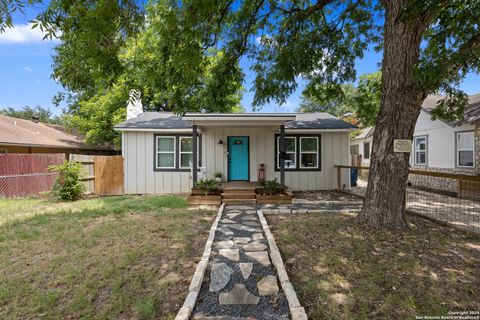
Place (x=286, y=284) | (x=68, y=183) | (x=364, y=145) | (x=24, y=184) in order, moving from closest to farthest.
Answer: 1. (x=286, y=284)
2. (x=68, y=183)
3. (x=24, y=184)
4. (x=364, y=145)

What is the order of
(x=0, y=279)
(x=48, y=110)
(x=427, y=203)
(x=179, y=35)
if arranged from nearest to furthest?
(x=0, y=279)
(x=179, y=35)
(x=427, y=203)
(x=48, y=110)

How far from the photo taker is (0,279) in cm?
291

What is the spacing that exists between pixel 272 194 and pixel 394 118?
3.90 m

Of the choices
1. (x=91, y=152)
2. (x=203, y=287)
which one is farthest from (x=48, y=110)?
(x=203, y=287)

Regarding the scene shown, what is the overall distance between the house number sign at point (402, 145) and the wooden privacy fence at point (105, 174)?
341 inches

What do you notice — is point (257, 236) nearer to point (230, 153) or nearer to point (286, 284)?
point (286, 284)

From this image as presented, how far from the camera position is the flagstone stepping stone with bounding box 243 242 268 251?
3.71 meters

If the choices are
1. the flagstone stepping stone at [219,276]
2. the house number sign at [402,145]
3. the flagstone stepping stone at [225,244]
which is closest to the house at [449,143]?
the house number sign at [402,145]

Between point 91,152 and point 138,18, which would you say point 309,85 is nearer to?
point 138,18

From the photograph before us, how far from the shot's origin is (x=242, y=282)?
2.83 m

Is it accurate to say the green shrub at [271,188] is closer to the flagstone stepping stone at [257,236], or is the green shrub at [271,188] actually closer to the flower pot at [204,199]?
the flower pot at [204,199]

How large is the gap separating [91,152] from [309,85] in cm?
1636

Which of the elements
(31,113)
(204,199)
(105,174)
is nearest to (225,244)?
(204,199)

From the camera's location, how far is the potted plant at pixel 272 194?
279 inches
